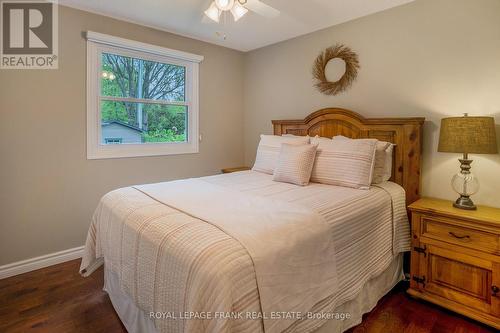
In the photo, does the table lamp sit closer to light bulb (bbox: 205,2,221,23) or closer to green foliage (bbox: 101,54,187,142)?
light bulb (bbox: 205,2,221,23)

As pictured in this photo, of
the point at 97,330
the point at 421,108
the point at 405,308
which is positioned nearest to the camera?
the point at 97,330

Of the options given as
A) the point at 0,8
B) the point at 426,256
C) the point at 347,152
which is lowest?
the point at 426,256

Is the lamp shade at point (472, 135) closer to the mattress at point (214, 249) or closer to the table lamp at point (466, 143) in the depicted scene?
the table lamp at point (466, 143)

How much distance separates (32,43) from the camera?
2.43 meters

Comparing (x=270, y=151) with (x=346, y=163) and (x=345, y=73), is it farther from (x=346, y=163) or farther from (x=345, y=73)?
(x=345, y=73)

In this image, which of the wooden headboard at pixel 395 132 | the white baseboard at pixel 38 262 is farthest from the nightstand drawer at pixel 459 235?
the white baseboard at pixel 38 262

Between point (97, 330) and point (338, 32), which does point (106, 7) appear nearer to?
point (338, 32)

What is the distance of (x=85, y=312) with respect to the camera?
1.91 meters

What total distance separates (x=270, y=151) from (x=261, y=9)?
1338 millimetres

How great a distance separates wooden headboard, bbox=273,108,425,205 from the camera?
2361mm

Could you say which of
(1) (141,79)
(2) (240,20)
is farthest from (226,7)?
(1) (141,79)

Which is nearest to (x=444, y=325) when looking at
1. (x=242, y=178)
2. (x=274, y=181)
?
(x=274, y=181)

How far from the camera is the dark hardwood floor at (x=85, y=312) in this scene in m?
1.77

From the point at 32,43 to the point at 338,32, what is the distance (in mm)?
2882
